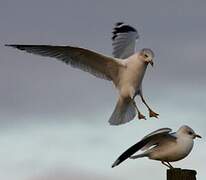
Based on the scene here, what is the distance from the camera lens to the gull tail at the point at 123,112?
299 inches

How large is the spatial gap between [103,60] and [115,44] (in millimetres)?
996

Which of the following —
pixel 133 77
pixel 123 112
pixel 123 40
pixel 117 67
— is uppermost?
pixel 123 40

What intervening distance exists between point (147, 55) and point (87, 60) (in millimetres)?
670

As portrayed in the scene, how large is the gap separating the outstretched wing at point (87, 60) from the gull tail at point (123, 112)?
37 cm

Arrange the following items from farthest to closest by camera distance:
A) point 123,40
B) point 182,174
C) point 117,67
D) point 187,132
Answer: point 123,40, point 117,67, point 187,132, point 182,174

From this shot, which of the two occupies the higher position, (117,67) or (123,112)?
(117,67)

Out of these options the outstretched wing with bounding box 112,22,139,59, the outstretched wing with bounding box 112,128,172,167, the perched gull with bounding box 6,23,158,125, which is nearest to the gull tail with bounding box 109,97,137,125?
the perched gull with bounding box 6,23,158,125

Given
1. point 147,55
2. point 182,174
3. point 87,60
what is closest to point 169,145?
point 182,174

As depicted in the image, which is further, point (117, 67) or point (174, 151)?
point (117, 67)

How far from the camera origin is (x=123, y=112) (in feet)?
25.2

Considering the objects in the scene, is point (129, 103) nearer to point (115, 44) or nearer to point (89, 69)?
point (89, 69)

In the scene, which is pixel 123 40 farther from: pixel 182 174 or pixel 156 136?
pixel 182 174

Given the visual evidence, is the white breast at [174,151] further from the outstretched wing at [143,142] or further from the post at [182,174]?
the post at [182,174]

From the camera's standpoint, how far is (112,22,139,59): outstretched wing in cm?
877
